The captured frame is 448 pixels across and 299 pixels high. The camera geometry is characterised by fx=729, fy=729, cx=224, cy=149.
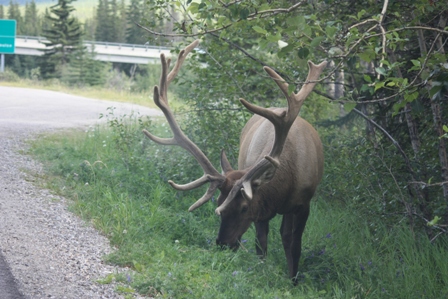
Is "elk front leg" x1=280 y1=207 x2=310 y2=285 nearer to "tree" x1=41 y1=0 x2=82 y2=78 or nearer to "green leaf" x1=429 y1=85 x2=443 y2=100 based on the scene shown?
"green leaf" x1=429 y1=85 x2=443 y2=100

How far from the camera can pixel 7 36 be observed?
32.8 meters

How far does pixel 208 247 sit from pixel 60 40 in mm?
44690

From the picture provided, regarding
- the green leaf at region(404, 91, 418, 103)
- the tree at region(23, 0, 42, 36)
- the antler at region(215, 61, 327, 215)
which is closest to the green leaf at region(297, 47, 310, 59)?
the green leaf at region(404, 91, 418, 103)

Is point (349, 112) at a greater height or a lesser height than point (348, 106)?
lesser

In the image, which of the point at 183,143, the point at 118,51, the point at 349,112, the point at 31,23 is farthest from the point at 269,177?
the point at 31,23

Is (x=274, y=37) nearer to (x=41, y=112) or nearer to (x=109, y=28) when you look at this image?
(x=41, y=112)

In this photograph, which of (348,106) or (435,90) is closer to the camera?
(435,90)

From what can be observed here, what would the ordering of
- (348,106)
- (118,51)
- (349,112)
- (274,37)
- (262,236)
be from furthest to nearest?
(118,51) → (262,236) → (349,112) → (348,106) → (274,37)

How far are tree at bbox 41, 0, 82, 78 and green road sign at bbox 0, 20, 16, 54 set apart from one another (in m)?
16.3

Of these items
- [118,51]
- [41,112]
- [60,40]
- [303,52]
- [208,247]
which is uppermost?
[303,52]

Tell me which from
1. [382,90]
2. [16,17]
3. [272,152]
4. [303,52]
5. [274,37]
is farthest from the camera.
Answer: [16,17]

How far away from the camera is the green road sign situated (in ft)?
107

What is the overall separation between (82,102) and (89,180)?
14.4 meters

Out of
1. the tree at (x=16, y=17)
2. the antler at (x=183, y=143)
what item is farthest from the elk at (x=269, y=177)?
the tree at (x=16, y=17)
